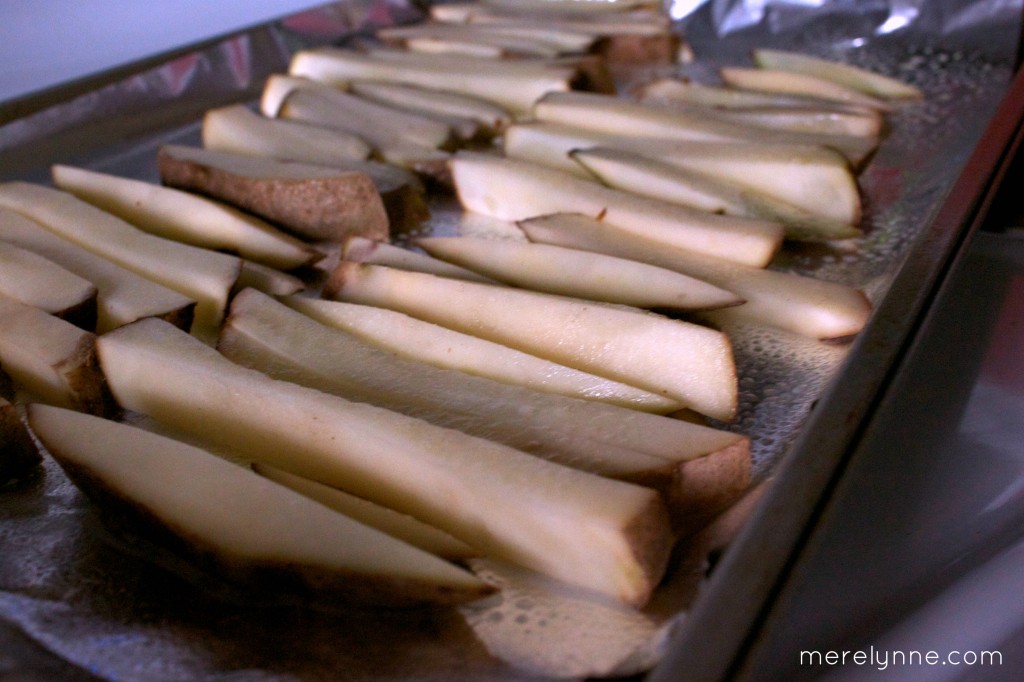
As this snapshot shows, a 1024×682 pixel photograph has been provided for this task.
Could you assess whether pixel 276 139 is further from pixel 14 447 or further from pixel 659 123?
pixel 14 447

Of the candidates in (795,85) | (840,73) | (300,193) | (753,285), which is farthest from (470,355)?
(840,73)

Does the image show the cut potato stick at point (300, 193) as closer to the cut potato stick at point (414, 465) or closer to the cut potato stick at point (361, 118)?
the cut potato stick at point (361, 118)

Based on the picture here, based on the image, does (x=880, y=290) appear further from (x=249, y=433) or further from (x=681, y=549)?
(x=249, y=433)

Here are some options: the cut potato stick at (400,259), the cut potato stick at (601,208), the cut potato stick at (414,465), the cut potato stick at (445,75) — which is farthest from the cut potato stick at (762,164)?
the cut potato stick at (414,465)

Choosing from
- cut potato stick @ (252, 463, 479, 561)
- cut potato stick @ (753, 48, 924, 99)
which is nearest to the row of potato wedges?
cut potato stick @ (252, 463, 479, 561)

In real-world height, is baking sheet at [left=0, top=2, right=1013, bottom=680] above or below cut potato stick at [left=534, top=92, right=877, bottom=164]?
below

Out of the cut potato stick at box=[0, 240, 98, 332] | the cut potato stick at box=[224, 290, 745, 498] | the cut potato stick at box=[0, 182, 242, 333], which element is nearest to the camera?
the cut potato stick at box=[224, 290, 745, 498]

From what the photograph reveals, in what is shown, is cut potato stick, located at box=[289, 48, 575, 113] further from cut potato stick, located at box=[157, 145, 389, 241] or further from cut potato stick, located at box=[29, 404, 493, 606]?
cut potato stick, located at box=[29, 404, 493, 606]
